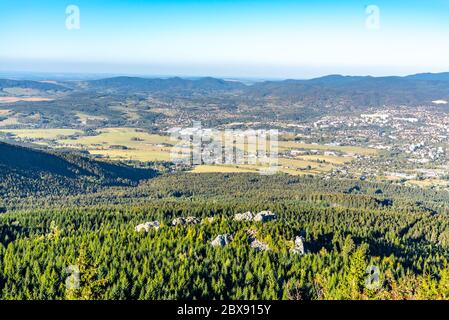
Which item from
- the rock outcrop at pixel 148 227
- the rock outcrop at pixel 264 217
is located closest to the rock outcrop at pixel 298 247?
the rock outcrop at pixel 264 217

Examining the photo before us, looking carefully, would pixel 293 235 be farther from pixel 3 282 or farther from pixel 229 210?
pixel 3 282

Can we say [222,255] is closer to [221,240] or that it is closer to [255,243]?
[221,240]

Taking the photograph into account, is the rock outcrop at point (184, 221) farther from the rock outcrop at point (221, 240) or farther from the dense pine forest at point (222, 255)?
the rock outcrop at point (221, 240)

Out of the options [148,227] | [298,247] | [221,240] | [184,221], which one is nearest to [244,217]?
[184,221]

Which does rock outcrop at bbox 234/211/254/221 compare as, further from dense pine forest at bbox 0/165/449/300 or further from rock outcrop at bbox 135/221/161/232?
rock outcrop at bbox 135/221/161/232

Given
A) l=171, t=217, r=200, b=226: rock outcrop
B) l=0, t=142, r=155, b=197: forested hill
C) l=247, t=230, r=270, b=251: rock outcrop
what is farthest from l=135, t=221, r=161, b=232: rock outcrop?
l=0, t=142, r=155, b=197: forested hill

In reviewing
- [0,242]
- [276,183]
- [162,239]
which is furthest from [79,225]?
[276,183]
